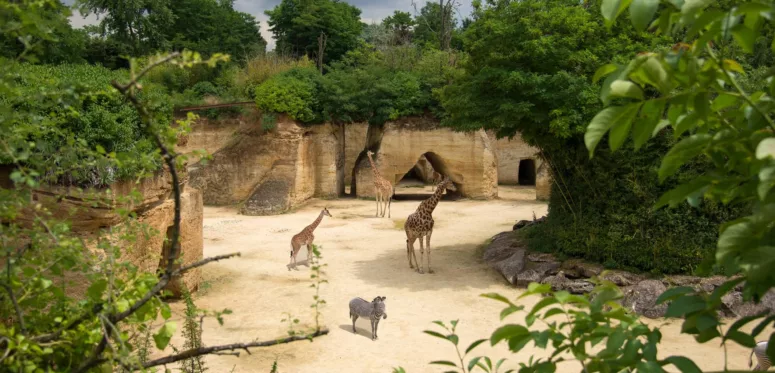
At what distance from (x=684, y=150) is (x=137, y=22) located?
1291 inches

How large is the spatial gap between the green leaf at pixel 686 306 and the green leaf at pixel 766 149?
0.44 m

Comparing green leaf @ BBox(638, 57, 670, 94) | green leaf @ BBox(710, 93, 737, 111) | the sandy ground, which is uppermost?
green leaf @ BBox(638, 57, 670, 94)

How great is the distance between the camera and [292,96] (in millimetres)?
20250

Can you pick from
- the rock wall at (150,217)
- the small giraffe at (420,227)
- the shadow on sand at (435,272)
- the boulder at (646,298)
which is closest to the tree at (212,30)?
the shadow on sand at (435,272)

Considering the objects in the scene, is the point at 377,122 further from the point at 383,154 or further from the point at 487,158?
the point at 487,158

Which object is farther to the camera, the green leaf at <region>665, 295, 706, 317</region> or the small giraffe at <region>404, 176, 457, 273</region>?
the small giraffe at <region>404, 176, 457, 273</region>

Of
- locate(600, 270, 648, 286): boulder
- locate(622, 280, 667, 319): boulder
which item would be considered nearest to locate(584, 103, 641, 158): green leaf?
locate(622, 280, 667, 319): boulder

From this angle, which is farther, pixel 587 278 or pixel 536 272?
pixel 536 272

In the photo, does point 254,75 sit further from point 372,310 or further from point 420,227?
point 372,310

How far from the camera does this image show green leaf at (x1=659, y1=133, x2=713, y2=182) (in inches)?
55.8

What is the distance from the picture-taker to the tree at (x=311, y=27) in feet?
111

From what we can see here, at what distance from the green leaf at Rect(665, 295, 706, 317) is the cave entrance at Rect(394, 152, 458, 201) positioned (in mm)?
20266

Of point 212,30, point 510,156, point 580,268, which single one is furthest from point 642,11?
point 212,30

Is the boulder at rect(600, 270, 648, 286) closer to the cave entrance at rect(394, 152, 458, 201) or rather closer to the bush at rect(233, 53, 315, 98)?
the cave entrance at rect(394, 152, 458, 201)
